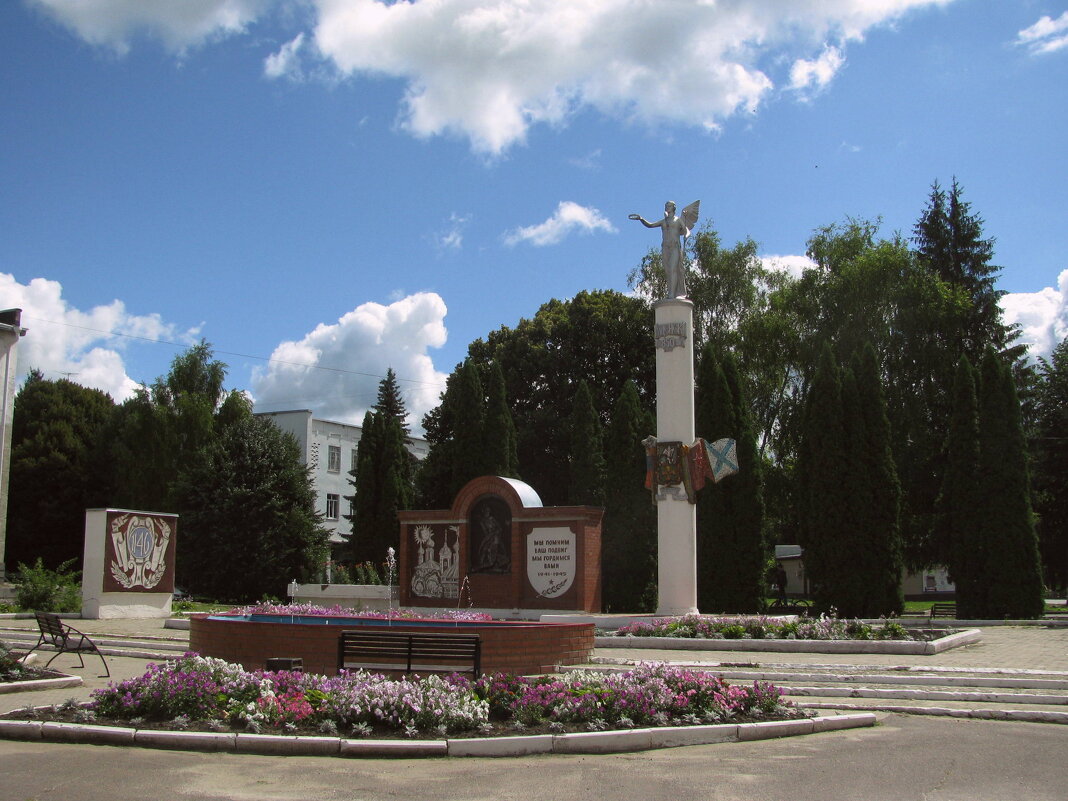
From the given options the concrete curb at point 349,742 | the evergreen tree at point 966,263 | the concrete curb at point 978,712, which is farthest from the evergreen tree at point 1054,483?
the concrete curb at point 349,742

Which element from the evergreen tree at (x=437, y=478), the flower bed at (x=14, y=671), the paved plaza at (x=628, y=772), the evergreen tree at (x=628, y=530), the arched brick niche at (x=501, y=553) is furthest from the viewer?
the evergreen tree at (x=437, y=478)

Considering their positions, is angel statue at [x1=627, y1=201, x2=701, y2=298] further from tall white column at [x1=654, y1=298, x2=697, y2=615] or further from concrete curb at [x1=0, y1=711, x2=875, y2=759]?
concrete curb at [x1=0, y1=711, x2=875, y2=759]

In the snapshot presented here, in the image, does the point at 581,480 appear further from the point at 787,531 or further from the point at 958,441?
the point at 787,531

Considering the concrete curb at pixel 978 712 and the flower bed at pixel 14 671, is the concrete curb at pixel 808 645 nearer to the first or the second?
the concrete curb at pixel 978 712

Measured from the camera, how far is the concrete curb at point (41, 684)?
10688 mm

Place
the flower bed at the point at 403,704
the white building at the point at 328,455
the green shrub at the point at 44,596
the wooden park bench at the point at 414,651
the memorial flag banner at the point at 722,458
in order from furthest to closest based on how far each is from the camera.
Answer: the white building at the point at 328,455, the green shrub at the point at 44,596, the memorial flag banner at the point at 722,458, the wooden park bench at the point at 414,651, the flower bed at the point at 403,704

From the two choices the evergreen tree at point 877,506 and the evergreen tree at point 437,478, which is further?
the evergreen tree at point 437,478

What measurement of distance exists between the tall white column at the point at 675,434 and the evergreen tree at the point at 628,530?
27.2 ft

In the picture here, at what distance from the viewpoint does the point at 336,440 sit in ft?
198

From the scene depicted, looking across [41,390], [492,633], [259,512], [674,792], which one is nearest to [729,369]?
[259,512]

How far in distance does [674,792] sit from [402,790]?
1.90 metres

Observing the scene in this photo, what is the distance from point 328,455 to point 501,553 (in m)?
35.5

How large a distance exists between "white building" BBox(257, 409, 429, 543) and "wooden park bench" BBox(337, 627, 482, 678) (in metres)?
46.5

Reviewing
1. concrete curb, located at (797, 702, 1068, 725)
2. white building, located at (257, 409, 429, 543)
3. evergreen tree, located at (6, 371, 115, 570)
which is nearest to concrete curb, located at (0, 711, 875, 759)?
concrete curb, located at (797, 702, 1068, 725)
